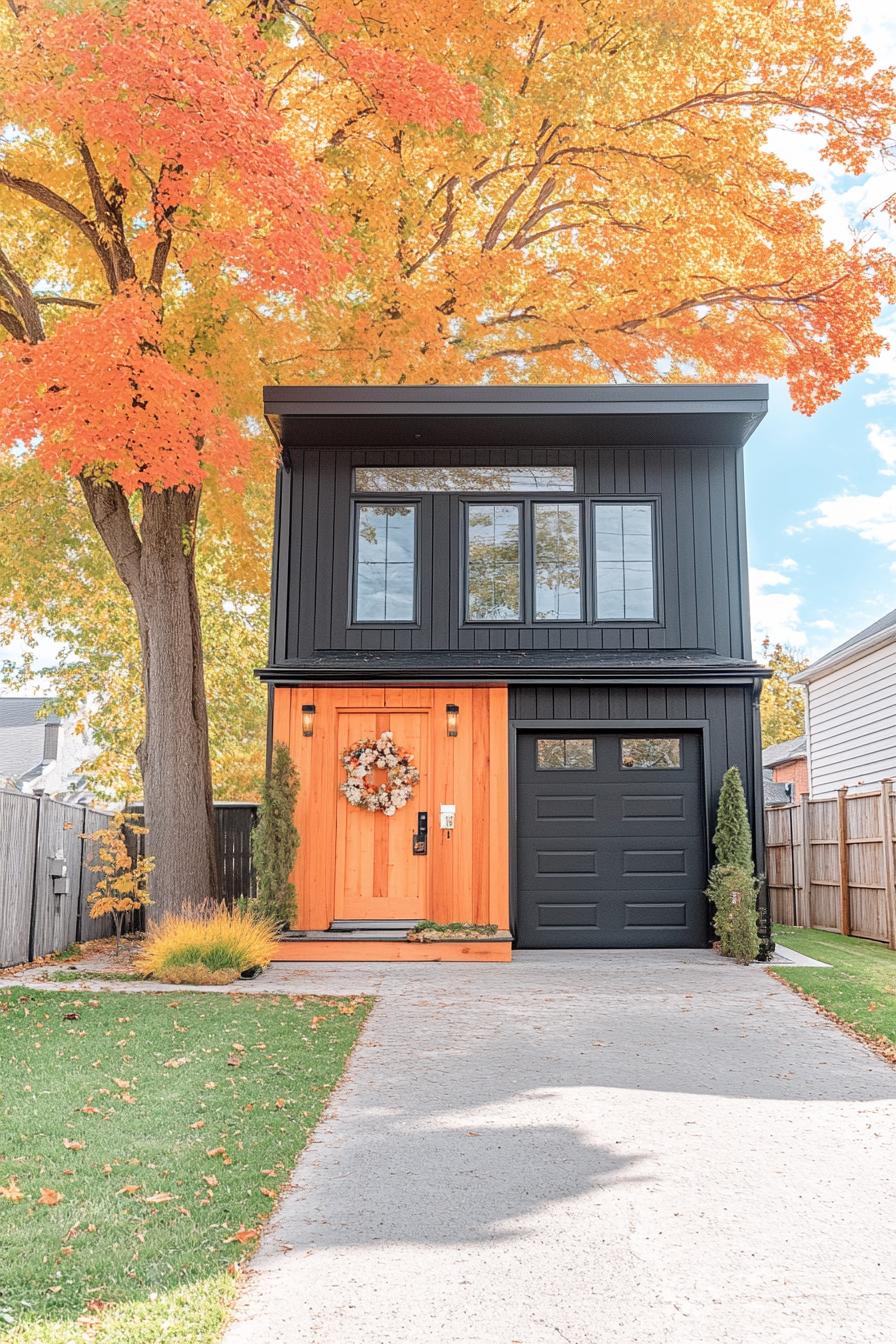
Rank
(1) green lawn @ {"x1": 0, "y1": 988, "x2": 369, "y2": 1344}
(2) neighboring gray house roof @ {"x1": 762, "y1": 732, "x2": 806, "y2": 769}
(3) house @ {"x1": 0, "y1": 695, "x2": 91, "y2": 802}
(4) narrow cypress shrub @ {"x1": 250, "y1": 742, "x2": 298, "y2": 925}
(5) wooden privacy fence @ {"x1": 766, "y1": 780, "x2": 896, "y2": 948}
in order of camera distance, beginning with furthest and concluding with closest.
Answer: (2) neighboring gray house roof @ {"x1": 762, "y1": 732, "x2": 806, "y2": 769} < (3) house @ {"x1": 0, "y1": 695, "x2": 91, "y2": 802} < (5) wooden privacy fence @ {"x1": 766, "y1": 780, "x2": 896, "y2": 948} < (4) narrow cypress shrub @ {"x1": 250, "y1": 742, "x2": 298, "y2": 925} < (1) green lawn @ {"x1": 0, "y1": 988, "x2": 369, "y2": 1344}

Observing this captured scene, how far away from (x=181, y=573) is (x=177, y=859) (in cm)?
333

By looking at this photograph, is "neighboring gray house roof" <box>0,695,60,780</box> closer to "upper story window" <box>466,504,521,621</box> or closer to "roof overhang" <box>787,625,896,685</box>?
"roof overhang" <box>787,625,896,685</box>

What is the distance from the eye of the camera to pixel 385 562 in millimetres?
13039

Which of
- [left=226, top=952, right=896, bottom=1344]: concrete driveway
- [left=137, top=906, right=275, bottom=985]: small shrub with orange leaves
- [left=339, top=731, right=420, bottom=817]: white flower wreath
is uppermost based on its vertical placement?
[left=339, top=731, right=420, bottom=817]: white flower wreath

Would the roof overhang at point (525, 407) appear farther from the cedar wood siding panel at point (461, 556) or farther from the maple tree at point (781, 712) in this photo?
the maple tree at point (781, 712)

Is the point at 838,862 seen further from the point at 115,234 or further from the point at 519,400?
the point at 115,234

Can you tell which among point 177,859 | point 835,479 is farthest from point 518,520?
point 835,479

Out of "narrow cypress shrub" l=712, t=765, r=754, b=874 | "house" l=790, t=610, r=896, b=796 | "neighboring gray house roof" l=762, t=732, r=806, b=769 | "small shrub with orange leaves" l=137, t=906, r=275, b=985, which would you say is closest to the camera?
"small shrub with orange leaves" l=137, t=906, r=275, b=985

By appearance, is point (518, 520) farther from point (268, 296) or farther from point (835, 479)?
point (835, 479)

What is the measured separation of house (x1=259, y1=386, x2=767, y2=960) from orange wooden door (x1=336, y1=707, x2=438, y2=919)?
24 mm

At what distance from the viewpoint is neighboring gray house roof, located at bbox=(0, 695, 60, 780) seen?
3120 cm

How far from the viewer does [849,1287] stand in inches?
146

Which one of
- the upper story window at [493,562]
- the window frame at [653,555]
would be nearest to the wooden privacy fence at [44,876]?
the upper story window at [493,562]

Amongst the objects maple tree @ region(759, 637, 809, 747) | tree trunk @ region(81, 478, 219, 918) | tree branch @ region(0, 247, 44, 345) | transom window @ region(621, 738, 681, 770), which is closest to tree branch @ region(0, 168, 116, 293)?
tree branch @ region(0, 247, 44, 345)
